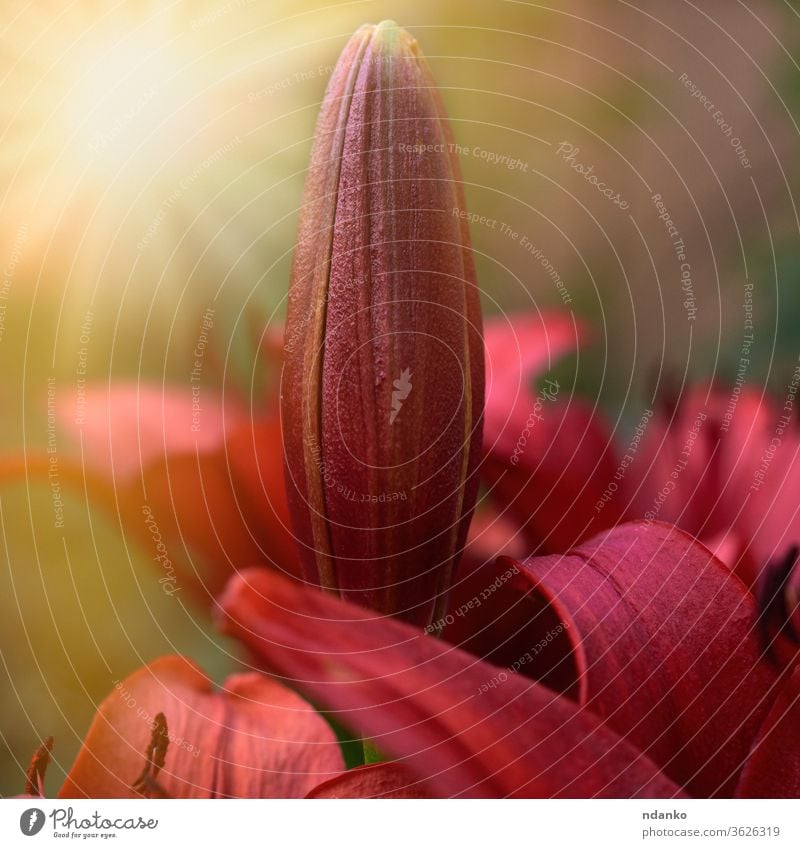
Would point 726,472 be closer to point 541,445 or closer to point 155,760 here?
point 541,445

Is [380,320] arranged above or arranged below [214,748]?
above

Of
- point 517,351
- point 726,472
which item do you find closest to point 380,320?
point 517,351

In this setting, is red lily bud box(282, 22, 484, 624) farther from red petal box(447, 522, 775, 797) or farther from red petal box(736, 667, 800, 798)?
red petal box(736, 667, 800, 798)

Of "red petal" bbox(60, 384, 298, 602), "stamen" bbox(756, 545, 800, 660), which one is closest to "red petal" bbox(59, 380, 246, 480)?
"red petal" bbox(60, 384, 298, 602)

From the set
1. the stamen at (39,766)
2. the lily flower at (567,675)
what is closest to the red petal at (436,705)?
the lily flower at (567,675)

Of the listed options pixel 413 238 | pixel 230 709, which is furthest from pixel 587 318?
pixel 230 709

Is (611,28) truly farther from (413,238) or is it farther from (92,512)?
(92,512)
